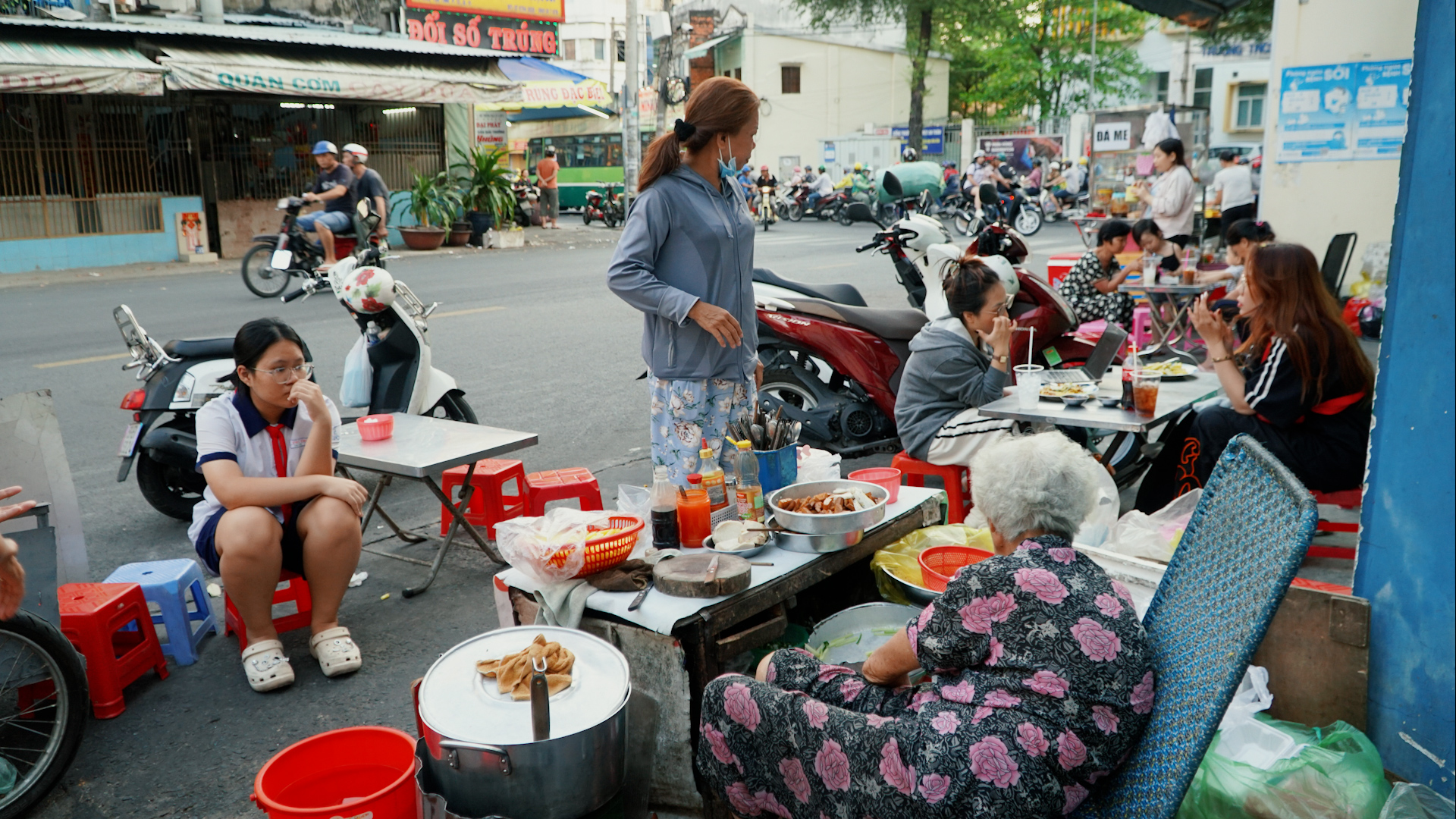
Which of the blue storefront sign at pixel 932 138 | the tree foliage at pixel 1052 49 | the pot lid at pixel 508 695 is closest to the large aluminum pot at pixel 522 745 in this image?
the pot lid at pixel 508 695

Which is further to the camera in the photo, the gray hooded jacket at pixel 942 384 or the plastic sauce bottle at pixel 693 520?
the gray hooded jacket at pixel 942 384

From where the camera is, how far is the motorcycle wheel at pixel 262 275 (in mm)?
11711

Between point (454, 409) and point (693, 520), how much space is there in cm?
275

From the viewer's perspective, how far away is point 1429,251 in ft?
6.64

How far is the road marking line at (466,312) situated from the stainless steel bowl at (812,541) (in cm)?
778

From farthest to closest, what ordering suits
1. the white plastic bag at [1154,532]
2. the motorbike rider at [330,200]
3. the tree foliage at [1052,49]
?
the tree foliage at [1052,49], the motorbike rider at [330,200], the white plastic bag at [1154,532]

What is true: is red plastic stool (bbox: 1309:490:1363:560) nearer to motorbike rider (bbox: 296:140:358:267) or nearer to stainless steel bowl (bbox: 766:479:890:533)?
stainless steel bowl (bbox: 766:479:890:533)

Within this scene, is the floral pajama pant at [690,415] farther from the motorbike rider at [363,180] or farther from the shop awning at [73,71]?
the shop awning at [73,71]

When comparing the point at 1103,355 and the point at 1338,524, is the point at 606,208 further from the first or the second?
the point at 1338,524

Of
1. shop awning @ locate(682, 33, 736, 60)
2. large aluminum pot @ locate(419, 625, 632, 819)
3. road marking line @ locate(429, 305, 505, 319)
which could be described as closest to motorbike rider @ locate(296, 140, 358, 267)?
road marking line @ locate(429, 305, 505, 319)

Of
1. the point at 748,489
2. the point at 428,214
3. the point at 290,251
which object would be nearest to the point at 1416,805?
the point at 748,489

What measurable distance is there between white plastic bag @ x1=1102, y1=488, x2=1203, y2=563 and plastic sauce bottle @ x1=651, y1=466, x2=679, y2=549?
59.8 inches

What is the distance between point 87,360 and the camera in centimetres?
804

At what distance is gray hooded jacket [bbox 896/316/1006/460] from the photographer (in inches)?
169
